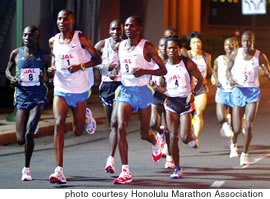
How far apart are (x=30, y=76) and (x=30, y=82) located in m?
0.08

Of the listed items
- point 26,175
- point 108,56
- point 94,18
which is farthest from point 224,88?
point 94,18

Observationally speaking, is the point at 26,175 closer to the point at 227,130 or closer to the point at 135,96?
the point at 135,96

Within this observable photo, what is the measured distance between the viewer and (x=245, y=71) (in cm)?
1095

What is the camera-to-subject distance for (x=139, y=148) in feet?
40.9

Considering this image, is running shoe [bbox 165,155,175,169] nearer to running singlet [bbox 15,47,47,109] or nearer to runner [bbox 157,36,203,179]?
runner [bbox 157,36,203,179]

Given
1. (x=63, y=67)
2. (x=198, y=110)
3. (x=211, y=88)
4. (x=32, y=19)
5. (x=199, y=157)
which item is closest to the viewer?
(x=63, y=67)

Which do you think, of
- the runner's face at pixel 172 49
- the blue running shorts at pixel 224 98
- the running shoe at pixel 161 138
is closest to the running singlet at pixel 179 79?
the runner's face at pixel 172 49

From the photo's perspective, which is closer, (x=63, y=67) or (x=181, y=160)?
(x=63, y=67)

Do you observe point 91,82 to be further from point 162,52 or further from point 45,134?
point 45,134

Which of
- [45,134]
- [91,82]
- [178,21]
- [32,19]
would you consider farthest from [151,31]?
[91,82]

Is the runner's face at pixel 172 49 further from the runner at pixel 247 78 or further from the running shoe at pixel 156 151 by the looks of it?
the runner at pixel 247 78

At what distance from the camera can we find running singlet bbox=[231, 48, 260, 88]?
11.0m

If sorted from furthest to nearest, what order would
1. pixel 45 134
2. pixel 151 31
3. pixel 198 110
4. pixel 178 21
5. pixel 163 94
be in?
pixel 178 21 < pixel 151 31 < pixel 45 134 < pixel 198 110 < pixel 163 94

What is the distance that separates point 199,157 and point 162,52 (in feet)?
5.91
